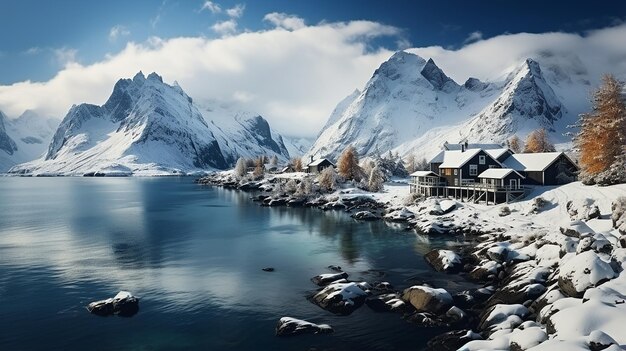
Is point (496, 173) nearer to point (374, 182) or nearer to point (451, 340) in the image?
point (374, 182)

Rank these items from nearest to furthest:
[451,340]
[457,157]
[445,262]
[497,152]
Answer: [451,340], [445,262], [497,152], [457,157]

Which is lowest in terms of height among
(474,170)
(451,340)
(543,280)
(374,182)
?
(451,340)

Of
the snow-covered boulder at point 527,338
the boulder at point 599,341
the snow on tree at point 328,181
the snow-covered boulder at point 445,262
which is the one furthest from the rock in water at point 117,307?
the snow on tree at point 328,181

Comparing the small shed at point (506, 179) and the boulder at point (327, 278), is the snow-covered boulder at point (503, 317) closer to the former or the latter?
the boulder at point (327, 278)

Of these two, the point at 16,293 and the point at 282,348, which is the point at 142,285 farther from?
the point at 282,348

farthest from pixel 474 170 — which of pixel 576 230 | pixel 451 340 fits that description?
pixel 451 340

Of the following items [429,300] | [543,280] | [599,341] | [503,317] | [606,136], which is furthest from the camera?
[606,136]

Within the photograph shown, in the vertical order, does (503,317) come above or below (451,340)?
above
